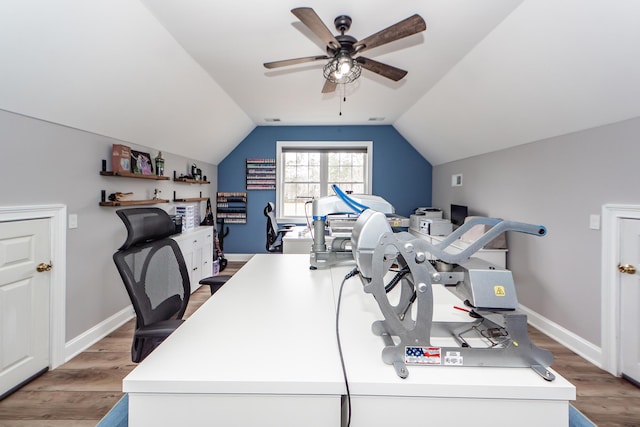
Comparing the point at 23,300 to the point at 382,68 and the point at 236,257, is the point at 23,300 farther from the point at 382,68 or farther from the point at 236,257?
the point at 236,257

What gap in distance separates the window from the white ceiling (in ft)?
6.30

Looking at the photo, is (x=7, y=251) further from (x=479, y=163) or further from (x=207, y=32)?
(x=479, y=163)

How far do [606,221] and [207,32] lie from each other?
344 cm

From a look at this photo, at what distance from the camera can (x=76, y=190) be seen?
7.55 ft

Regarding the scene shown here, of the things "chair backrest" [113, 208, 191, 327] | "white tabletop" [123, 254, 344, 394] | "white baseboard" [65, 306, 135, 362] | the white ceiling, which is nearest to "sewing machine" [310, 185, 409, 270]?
"white tabletop" [123, 254, 344, 394]

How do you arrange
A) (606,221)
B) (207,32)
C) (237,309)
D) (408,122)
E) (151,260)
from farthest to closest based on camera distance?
(408,122) → (207,32) → (606,221) → (151,260) → (237,309)

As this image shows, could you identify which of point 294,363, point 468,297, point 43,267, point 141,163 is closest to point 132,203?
point 141,163

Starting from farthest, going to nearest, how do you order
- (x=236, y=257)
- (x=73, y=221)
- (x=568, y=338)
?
(x=236, y=257)
(x=568, y=338)
(x=73, y=221)

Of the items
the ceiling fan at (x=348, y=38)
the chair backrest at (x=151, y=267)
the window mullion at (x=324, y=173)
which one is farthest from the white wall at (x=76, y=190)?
the window mullion at (x=324, y=173)

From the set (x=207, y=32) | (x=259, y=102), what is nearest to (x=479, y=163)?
(x=259, y=102)

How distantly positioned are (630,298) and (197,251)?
168 inches

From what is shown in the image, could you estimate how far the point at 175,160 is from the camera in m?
3.92

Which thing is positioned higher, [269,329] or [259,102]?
[259,102]

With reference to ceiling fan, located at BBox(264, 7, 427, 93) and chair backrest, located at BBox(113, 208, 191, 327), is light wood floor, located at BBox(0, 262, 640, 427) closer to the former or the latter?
chair backrest, located at BBox(113, 208, 191, 327)
